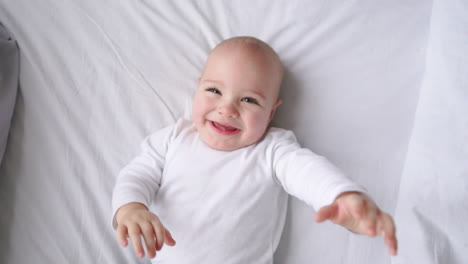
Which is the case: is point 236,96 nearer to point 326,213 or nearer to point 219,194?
point 219,194

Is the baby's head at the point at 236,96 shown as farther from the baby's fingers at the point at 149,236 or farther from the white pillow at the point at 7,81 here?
the white pillow at the point at 7,81

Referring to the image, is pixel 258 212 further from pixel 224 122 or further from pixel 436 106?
pixel 436 106

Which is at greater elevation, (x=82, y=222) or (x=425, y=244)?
(x=82, y=222)

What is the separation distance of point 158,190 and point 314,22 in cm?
66

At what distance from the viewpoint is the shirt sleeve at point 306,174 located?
2.34 feet

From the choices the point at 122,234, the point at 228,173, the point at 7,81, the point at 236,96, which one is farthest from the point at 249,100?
the point at 7,81

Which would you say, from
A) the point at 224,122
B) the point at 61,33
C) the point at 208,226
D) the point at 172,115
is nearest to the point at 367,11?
the point at 224,122

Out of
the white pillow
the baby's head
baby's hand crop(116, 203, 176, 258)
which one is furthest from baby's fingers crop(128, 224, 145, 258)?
the white pillow

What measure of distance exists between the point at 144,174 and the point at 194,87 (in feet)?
1.00

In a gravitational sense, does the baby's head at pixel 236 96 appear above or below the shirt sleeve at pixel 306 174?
above

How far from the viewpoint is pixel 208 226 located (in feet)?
2.99

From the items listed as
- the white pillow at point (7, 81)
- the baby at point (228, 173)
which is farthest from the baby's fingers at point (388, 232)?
the white pillow at point (7, 81)

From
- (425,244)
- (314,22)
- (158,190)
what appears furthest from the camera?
(314,22)

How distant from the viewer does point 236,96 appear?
0.93 metres
